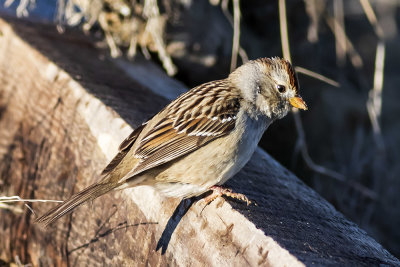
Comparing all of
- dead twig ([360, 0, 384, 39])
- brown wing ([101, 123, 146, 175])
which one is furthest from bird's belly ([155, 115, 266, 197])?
dead twig ([360, 0, 384, 39])

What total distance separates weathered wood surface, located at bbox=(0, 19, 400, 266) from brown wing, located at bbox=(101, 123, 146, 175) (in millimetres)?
135

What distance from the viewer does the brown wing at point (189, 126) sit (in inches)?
106

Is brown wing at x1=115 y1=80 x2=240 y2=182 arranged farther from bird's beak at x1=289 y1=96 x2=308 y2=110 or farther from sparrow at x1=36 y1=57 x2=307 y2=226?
bird's beak at x1=289 y1=96 x2=308 y2=110

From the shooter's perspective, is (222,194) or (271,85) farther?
(271,85)

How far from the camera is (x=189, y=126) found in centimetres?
283

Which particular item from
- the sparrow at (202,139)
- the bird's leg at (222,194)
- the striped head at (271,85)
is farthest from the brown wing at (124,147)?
the striped head at (271,85)

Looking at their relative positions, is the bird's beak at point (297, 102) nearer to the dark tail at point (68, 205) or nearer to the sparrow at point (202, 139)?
the sparrow at point (202, 139)

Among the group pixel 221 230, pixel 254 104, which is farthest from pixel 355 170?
pixel 221 230

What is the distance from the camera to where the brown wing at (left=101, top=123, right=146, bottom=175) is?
8.68 ft

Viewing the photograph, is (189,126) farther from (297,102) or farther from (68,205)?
(68,205)

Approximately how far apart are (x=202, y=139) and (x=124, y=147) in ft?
1.14

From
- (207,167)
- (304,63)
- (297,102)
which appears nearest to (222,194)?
(207,167)

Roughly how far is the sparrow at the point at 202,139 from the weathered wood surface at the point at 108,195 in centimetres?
12

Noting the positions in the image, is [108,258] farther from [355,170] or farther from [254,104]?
[355,170]
